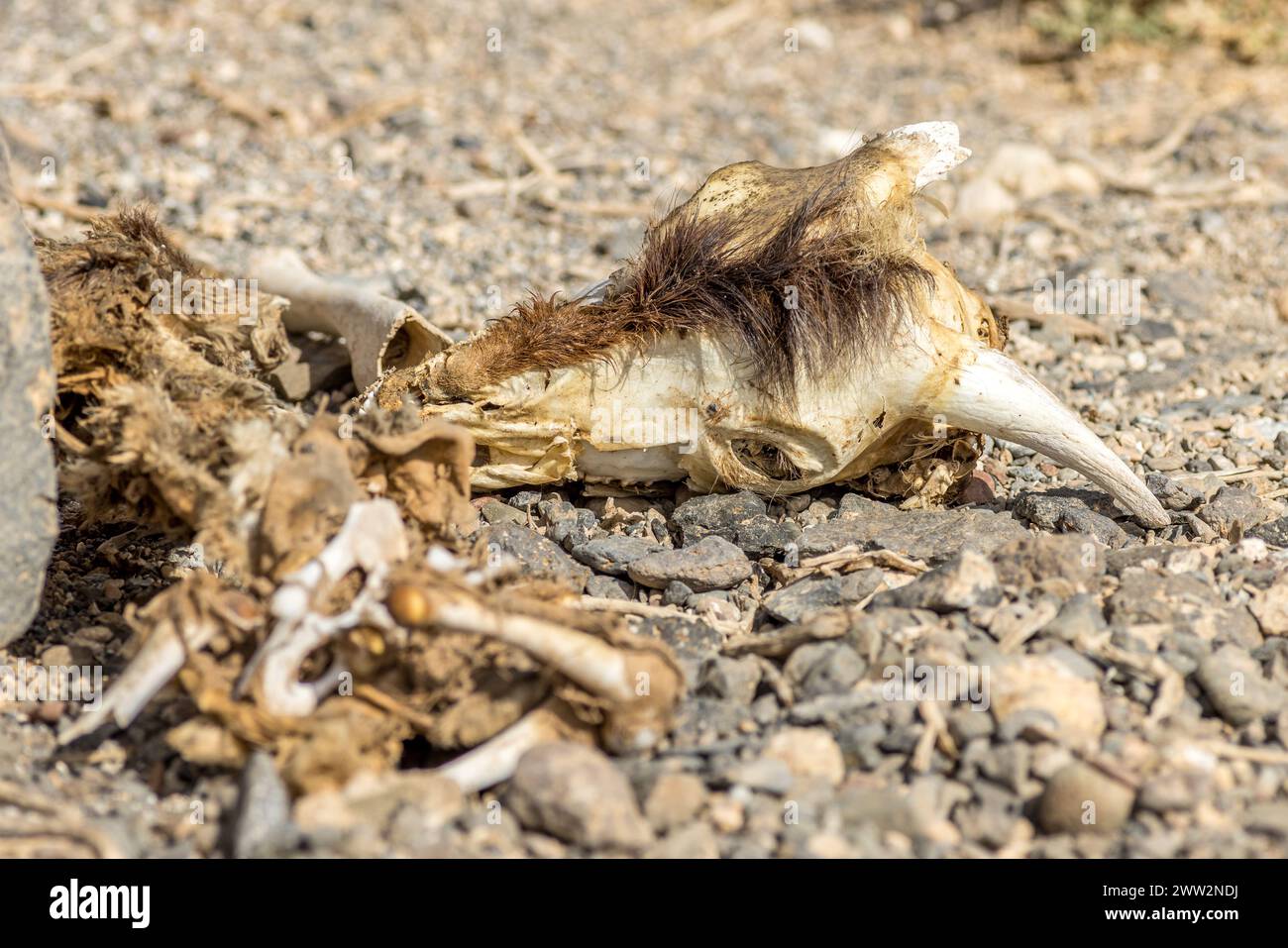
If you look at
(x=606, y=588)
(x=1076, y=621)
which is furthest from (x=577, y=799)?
(x=1076, y=621)

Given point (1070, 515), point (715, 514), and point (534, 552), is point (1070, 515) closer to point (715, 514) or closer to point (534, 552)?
point (715, 514)

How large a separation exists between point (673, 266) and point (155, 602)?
1.95 metres

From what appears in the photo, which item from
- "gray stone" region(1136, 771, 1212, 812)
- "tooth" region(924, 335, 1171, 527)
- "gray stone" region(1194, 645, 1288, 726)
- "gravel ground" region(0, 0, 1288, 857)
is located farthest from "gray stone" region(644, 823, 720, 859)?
"tooth" region(924, 335, 1171, 527)

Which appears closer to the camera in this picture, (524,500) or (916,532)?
(916,532)

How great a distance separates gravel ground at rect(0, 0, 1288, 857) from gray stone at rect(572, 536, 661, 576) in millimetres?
12

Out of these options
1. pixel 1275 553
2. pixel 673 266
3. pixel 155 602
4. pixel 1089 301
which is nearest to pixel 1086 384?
pixel 1089 301

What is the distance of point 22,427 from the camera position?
132 inches

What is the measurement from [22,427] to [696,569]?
2.02 metres

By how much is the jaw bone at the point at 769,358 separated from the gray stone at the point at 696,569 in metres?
0.38

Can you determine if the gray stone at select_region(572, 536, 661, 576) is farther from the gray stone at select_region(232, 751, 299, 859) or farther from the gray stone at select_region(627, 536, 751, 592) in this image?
the gray stone at select_region(232, 751, 299, 859)

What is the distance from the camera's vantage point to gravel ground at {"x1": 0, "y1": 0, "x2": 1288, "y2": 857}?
2877mm

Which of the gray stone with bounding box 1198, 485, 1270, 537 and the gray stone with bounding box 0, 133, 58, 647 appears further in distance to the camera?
the gray stone with bounding box 1198, 485, 1270, 537

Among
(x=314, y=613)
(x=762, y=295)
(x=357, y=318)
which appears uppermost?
(x=357, y=318)
